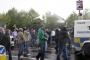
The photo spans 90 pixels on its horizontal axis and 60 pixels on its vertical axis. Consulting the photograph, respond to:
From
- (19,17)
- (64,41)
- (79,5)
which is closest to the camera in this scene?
(64,41)

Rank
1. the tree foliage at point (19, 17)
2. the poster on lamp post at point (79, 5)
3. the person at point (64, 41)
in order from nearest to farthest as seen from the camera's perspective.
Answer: the person at point (64, 41) < the poster on lamp post at point (79, 5) < the tree foliage at point (19, 17)

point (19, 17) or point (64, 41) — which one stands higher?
point (19, 17)

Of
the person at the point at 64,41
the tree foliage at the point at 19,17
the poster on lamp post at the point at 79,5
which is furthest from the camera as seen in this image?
the tree foliage at the point at 19,17

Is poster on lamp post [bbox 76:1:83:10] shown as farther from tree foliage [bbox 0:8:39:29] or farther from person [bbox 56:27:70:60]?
tree foliage [bbox 0:8:39:29]

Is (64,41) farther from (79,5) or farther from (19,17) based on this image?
(19,17)

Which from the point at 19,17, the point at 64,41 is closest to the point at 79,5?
the point at 64,41

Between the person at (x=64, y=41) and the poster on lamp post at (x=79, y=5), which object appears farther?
the poster on lamp post at (x=79, y=5)

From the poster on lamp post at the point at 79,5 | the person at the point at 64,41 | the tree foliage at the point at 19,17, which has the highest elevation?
the tree foliage at the point at 19,17

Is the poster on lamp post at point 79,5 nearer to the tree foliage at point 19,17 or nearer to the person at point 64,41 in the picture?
the person at point 64,41

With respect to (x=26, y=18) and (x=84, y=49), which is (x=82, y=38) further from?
(x=26, y=18)

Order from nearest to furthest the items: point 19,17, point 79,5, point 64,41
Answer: point 64,41 < point 79,5 < point 19,17

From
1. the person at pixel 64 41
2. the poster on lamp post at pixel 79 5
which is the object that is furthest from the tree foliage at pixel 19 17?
the person at pixel 64 41

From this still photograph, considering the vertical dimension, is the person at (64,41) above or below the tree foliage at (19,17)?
below

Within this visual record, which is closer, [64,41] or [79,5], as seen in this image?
[64,41]
